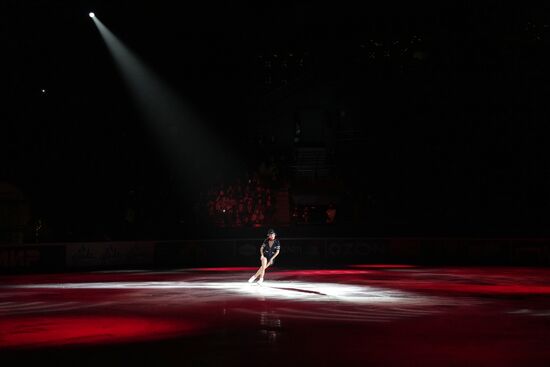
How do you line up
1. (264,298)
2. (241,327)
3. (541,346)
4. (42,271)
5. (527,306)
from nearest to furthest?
(541,346)
(241,327)
(527,306)
(264,298)
(42,271)

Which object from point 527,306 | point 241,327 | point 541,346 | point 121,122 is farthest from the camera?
point 121,122

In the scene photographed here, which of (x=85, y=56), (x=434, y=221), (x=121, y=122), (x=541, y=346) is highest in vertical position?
(x=85, y=56)

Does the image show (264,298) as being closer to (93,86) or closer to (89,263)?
(89,263)

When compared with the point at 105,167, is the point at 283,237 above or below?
below

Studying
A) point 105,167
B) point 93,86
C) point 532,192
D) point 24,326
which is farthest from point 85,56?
point 24,326

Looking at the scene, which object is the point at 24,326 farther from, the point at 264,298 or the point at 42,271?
the point at 42,271

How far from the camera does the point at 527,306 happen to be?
2170 cm

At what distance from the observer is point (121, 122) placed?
47125mm

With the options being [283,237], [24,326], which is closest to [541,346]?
[24,326]

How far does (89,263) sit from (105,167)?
25.5 feet

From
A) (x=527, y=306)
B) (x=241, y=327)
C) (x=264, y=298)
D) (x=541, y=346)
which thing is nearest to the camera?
(x=541, y=346)

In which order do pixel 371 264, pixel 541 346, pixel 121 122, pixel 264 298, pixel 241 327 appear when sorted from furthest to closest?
pixel 121 122 < pixel 371 264 < pixel 264 298 < pixel 241 327 < pixel 541 346

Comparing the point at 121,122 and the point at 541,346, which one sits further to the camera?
the point at 121,122

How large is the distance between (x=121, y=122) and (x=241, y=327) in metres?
31.7
